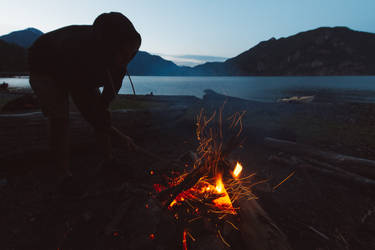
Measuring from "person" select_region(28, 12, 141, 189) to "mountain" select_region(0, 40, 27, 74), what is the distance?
132 meters

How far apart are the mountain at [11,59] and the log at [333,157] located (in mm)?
133746

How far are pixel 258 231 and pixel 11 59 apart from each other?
162174 millimetres

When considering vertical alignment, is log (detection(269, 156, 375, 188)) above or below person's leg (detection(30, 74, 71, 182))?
below

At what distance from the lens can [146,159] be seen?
464 centimetres

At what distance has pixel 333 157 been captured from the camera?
3973mm

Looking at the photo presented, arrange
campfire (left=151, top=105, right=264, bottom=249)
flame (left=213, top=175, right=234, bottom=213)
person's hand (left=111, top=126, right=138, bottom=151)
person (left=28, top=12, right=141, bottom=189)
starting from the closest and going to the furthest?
campfire (left=151, top=105, right=264, bottom=249)
flame (left=213, top=175, right=234, bottom=213)
person (left=28, top=12, right=141, bottom=189)
person's hand (left=111, top=126, right=138, bottom=151)

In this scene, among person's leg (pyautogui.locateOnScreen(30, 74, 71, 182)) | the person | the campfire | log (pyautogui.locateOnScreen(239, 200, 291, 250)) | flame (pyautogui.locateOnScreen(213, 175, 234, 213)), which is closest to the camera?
log (pyautogui.locateOnScreen(239, 200, 291, 250))

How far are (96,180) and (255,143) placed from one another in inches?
185

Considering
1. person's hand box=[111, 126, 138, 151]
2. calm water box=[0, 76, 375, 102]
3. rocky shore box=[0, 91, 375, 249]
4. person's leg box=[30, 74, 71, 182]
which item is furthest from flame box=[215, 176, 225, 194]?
calm water box=[0, 76, 375, 102]

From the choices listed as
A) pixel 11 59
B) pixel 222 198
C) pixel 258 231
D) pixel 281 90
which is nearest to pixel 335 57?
pixel 281 90

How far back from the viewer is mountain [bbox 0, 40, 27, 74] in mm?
104812

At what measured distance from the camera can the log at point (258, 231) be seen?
164 cm

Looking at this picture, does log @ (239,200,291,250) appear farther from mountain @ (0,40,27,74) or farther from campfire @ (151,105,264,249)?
mountain @ (0,40,27,74)

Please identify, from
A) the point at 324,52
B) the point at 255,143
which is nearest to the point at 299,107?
the point at 255,143
